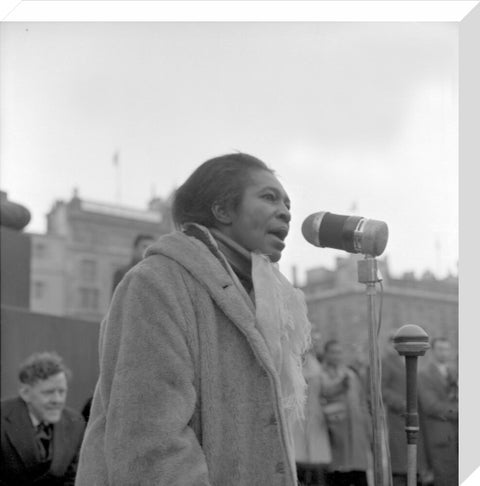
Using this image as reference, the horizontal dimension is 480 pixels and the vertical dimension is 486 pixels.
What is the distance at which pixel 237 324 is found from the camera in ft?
6.29

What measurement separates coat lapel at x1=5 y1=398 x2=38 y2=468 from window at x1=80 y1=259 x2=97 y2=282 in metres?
22.4

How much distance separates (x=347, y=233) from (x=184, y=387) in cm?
65

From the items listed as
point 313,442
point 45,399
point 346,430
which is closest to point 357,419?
point 346,430

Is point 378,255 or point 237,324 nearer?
point 237,324

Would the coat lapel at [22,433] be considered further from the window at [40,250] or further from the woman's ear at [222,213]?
the window at [40,250]

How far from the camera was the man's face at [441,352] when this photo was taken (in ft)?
19.0

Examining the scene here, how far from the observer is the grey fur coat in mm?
1763

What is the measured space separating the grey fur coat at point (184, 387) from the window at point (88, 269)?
24410 mm

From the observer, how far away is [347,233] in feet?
7.35

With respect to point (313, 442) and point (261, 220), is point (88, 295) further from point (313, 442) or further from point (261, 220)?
point (261, 220)

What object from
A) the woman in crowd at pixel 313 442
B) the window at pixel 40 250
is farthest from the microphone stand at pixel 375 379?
the window at pixel 40 250

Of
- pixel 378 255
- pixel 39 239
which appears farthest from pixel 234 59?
pixel 39 239

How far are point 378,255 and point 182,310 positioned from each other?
0.62 m

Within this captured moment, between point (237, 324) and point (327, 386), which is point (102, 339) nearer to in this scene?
point (237, 324)
